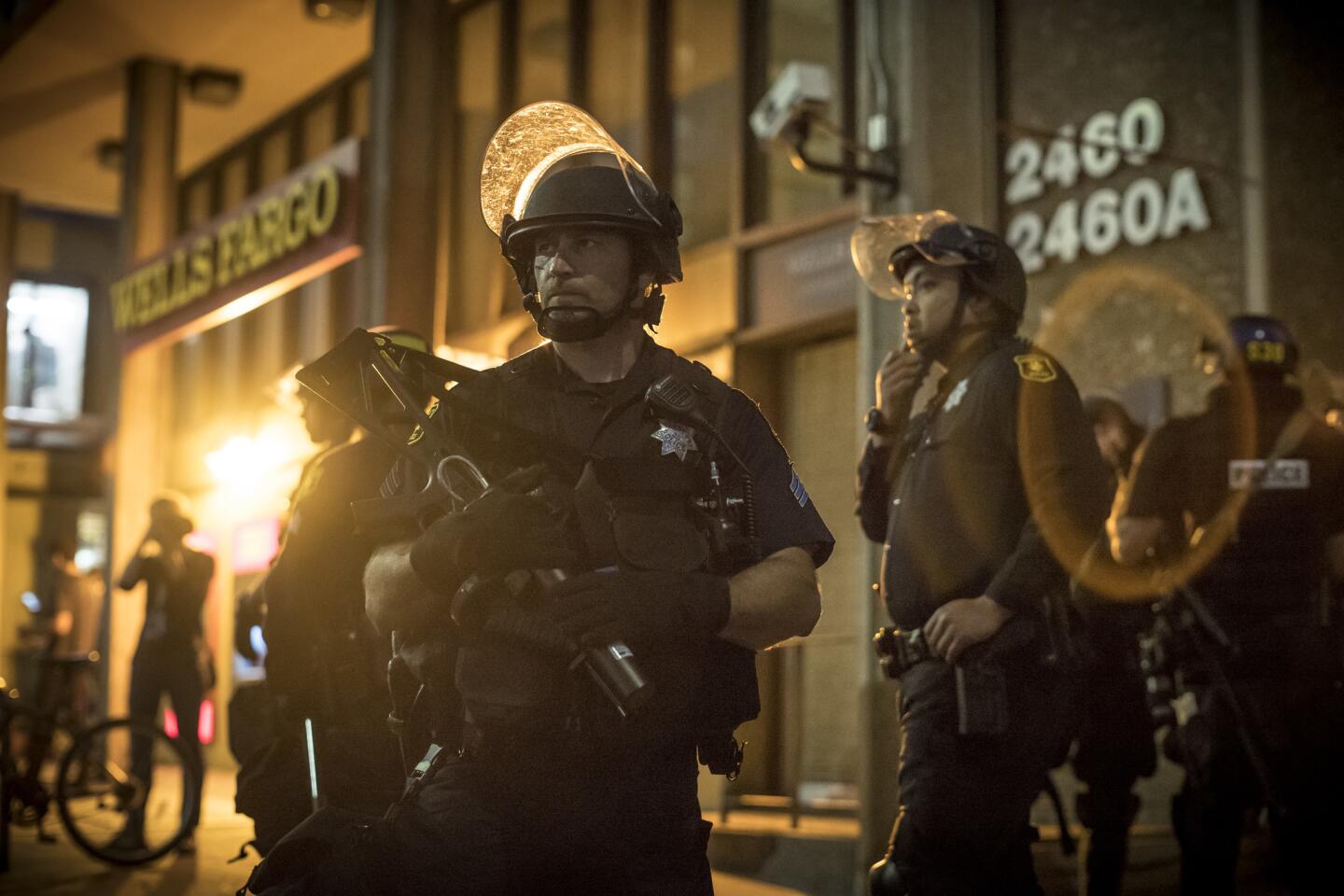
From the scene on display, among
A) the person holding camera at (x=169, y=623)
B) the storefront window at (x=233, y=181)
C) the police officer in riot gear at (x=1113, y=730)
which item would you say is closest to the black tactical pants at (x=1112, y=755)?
the police officer in riot gear at (x=1113, y=730)

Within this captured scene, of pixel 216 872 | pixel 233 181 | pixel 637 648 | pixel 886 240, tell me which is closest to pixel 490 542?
pixel 637 648

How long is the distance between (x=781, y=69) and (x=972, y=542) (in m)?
8.22

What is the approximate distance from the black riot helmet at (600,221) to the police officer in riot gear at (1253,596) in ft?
8.74

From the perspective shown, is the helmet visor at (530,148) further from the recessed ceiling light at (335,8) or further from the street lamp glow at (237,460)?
the street lamp glow at (237,460)

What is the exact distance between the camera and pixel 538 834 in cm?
263

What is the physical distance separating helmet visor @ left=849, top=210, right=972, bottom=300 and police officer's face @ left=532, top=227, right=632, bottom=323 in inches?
64.0

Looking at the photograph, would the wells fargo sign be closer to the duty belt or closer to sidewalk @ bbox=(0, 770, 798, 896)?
sidewalk @ bbox=(0, 770, 798, 896)

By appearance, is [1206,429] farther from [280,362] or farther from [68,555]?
[280,362]

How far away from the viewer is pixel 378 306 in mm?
13094

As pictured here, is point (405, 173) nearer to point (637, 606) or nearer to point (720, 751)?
point (720, 751)

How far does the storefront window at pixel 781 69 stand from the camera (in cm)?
1109

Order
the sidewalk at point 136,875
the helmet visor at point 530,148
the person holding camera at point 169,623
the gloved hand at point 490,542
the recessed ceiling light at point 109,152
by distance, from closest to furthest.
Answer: the gloved hand at point 490,542 → the helmet visor at point 530,148 → the sidewalk at point 136,875 → the person holding camera at point 169,623 → the recessed ceiling light at point 109,152

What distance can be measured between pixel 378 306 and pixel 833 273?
406cm

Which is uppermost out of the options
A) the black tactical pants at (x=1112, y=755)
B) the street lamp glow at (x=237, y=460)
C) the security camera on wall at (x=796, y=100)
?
the security camera on wall at (x=796, y=100)
